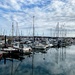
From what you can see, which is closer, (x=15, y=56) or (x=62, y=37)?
(x=15, y=56)

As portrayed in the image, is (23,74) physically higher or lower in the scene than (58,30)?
lower

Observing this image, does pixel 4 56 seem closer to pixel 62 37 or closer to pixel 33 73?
pixel 33 73

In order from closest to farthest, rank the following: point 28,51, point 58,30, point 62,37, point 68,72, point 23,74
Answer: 1. point 23,74
2. point 68,72
3. point 28,51
4. point 58,30
5. point 62,37

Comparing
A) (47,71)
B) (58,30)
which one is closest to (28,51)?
(47,71)

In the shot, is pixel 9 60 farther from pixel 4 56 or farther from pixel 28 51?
pixel 28 51

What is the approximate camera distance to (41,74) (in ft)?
83.0

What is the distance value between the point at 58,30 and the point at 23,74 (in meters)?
59.3

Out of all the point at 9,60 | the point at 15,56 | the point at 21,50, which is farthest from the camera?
the point at 21,50

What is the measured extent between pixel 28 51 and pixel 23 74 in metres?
22.1

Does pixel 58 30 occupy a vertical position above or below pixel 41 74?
above

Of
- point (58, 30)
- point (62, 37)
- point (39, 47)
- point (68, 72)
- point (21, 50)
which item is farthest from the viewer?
point (62, 37)

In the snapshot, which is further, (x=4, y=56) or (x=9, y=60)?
(x=4, y=56)

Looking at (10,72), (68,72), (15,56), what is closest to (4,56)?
(15,56)

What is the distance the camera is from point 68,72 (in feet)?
88.9
